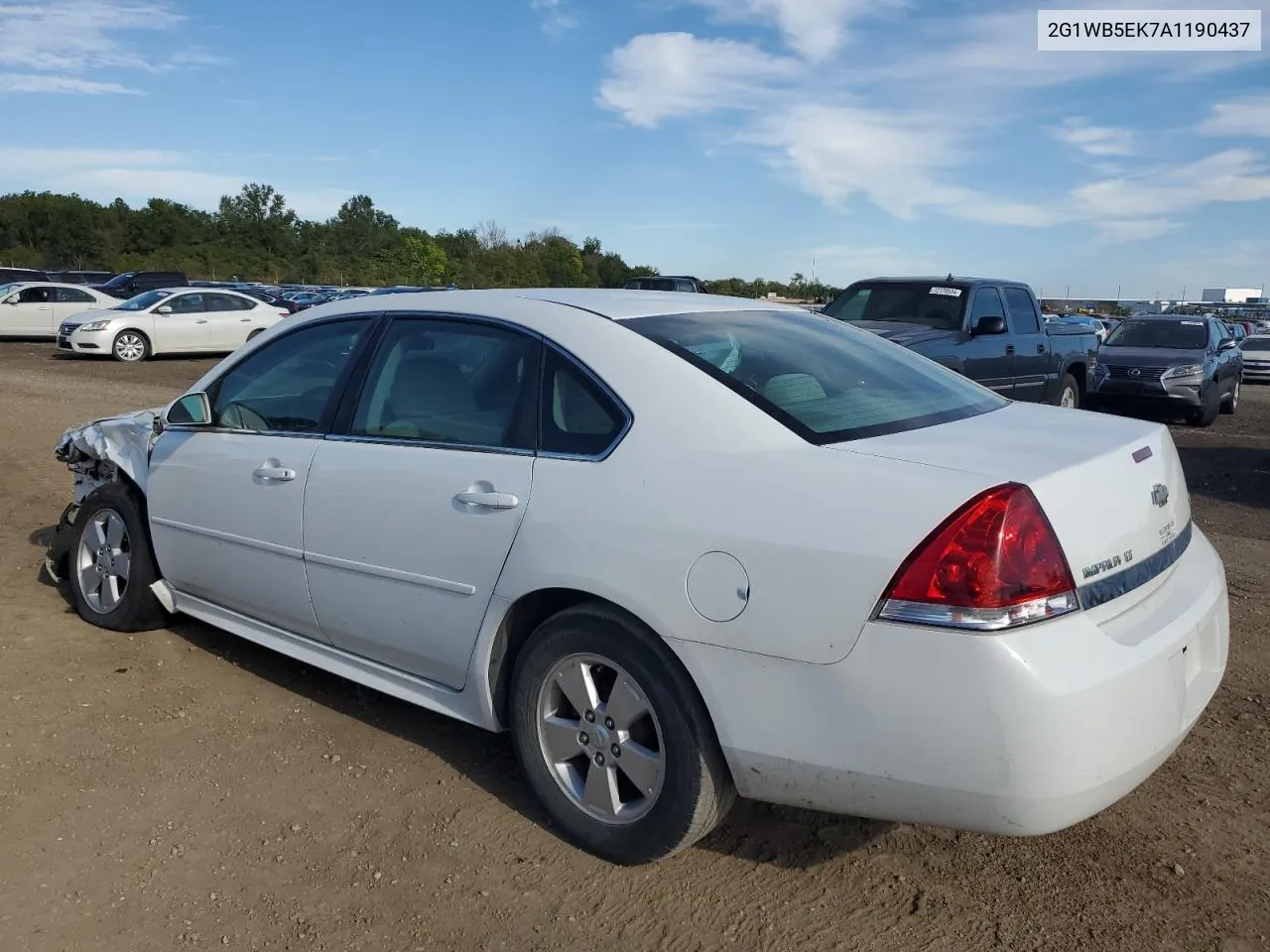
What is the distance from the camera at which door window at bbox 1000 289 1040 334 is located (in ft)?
36.2

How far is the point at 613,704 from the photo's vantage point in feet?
9.47

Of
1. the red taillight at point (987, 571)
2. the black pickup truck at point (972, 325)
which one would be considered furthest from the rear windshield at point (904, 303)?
the red taillight at point (987, 571)

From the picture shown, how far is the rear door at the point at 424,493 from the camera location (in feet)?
10.4

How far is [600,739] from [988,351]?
27.5ft

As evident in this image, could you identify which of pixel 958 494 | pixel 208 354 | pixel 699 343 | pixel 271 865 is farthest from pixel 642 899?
pixel 208 354

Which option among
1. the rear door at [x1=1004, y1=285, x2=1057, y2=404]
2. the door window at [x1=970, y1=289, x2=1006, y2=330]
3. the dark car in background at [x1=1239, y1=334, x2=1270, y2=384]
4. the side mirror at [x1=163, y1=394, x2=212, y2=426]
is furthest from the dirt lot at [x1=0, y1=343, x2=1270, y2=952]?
the dark car in background at [x1=1239, y1=334, x2=1270, y2=384]

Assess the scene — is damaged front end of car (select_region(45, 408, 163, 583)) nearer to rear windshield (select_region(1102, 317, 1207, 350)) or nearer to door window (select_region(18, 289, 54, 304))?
rear windshield (select_region(1102, 317, 1207, 350))

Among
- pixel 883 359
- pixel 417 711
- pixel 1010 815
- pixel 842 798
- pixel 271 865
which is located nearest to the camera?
pixel 1010 815

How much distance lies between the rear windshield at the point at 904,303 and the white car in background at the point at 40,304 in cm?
2037

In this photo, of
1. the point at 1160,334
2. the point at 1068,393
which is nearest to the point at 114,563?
the point at 1068,393

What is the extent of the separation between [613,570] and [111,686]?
8.52ft

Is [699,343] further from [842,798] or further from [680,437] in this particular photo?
[842,798]

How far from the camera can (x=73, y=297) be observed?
25469mm

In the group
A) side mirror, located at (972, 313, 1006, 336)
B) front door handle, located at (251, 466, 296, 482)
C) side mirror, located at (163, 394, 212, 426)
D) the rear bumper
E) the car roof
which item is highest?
the car roof
